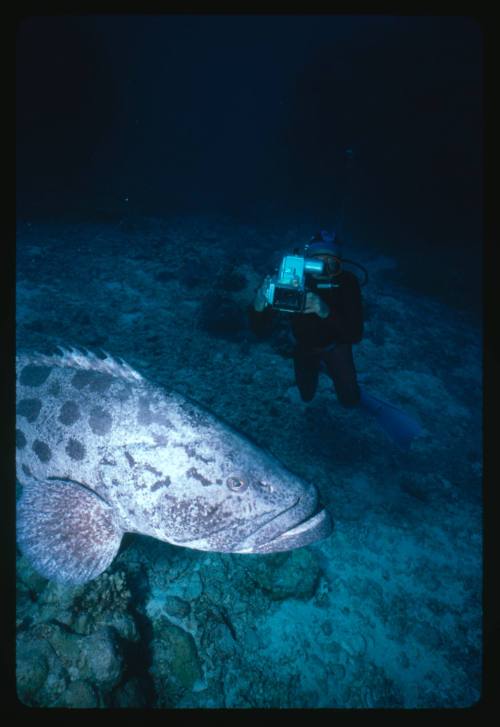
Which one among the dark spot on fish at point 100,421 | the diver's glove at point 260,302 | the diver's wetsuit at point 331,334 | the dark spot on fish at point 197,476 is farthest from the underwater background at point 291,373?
the diver's glove at point 260,302

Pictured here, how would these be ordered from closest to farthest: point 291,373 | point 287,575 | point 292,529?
point 292,529
point 287,575
point 291,373

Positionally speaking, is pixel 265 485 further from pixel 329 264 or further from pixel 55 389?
pixel 329 264

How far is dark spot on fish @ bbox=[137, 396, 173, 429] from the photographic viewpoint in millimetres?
2301

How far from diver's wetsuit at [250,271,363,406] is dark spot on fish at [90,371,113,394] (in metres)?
2.09

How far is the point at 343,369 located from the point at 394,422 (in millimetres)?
1027

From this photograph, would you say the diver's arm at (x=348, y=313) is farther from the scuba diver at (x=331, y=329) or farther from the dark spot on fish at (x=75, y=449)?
the dark spot on fish at (x=75, y=449)

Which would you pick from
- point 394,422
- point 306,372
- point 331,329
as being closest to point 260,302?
point 331,329

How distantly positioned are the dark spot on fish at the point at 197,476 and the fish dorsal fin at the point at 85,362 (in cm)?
76

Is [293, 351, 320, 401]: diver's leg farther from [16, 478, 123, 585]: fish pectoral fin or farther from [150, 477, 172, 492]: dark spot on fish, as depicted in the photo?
[16, 478, 123, 585]: fish pectoral fin

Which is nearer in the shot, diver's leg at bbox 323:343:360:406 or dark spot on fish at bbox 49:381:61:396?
dark spot on fish at bbox 49:381:61:396

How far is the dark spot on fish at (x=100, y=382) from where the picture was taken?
2.39 metres

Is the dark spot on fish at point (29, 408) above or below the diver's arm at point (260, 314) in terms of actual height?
below

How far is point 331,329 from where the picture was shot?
455 cm

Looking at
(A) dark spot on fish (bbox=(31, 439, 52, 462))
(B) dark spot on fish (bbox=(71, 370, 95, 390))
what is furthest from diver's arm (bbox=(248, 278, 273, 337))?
(A) dark spot on fish (bbox=(31, 439, 52, 462))
